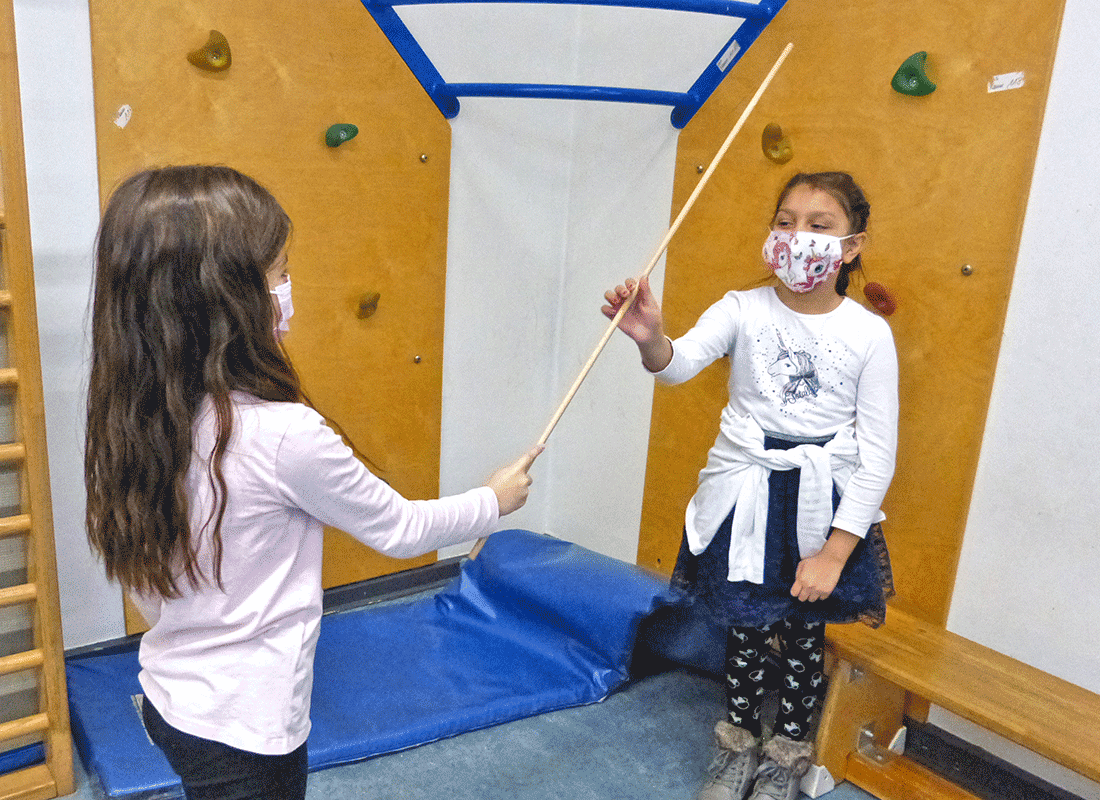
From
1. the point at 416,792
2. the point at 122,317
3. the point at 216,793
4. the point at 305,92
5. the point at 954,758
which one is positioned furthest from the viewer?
the point at 305,92

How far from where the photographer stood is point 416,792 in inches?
71.6

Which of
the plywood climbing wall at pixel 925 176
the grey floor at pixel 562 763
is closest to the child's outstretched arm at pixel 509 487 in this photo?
the grey floor at pixel 562 763

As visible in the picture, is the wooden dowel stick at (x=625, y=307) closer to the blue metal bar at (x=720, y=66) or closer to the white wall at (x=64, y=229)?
the blue metal bar at (x=720, y=66)

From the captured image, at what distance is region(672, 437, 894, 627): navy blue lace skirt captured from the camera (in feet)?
5.46

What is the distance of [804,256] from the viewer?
1.58 meters

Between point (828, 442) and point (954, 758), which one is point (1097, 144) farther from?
point (954, 758)

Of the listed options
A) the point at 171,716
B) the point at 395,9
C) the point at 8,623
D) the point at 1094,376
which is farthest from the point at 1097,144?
the point at 8,623

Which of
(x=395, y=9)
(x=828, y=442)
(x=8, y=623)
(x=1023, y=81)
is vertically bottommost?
(x=8, y=623)

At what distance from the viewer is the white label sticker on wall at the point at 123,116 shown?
76.0 inches

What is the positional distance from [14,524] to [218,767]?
0.88m

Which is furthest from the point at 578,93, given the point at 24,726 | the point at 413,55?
the point at 24,726

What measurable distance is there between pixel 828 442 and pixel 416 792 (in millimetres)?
1081

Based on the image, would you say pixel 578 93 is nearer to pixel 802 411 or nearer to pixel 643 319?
pixel 643 319

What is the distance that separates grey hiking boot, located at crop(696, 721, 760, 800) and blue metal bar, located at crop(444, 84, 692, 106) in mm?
1466
